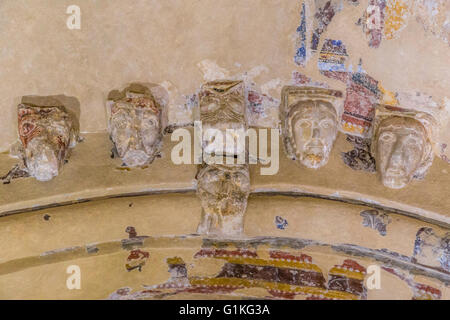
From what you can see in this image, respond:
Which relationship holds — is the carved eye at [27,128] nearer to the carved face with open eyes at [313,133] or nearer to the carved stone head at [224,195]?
the carved stone head at [224,195]

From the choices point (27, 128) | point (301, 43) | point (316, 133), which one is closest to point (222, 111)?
point (316, 133)

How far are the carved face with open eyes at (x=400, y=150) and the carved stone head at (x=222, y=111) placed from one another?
1133 mm

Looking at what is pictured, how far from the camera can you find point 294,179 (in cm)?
420

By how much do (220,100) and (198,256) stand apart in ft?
4.45

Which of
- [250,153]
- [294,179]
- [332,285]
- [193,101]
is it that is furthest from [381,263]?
[193,101]

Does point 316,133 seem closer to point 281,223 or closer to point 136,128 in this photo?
point 281,223

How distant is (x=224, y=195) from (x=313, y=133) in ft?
2.86

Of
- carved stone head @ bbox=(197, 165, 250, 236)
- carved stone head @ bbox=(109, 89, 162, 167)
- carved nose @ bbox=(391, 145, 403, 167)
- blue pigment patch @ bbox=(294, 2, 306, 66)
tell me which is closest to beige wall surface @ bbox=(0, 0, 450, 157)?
blue pigment patch @ bbox=(294, 2, 306, 66)

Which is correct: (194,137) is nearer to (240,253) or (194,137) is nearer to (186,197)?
(186,197)

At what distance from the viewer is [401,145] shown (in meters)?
3.92

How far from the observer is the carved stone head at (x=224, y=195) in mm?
4086

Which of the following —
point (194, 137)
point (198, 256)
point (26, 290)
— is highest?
point (194, 137)

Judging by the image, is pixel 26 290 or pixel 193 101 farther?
pixel 193 101

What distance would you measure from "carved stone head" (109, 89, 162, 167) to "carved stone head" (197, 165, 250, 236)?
1.67 ft
